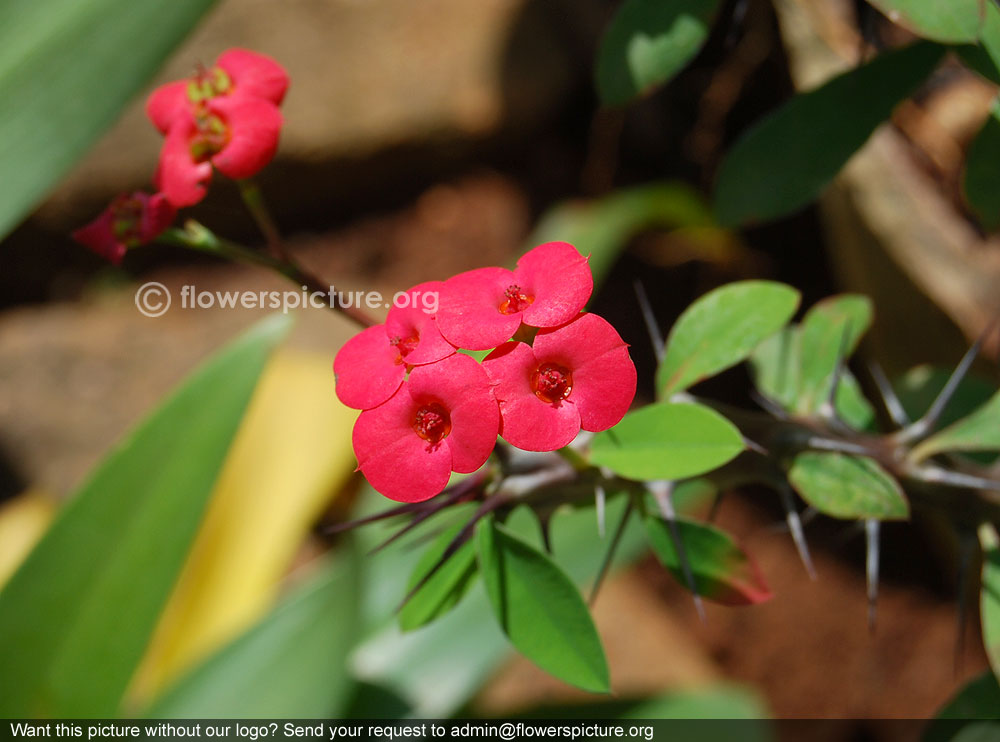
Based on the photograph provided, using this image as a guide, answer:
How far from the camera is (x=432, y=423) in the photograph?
1.37 ft

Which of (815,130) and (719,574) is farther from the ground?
→ (815,130)

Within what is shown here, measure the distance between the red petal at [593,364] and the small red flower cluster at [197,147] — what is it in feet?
0.86

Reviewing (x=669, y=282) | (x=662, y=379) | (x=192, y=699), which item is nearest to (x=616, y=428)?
(x=662, y=379)

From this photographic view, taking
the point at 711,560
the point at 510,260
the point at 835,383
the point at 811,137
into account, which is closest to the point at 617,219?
the point at 510,260

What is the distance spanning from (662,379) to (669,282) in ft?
4.64

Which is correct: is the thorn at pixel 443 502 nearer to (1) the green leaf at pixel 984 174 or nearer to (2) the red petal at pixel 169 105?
(2) the red petal at pixel 169 105

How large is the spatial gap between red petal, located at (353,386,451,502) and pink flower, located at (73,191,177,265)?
0.24 m

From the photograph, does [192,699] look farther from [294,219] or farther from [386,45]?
[386,45]

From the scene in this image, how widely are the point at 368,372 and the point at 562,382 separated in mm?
110

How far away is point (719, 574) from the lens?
58 cm

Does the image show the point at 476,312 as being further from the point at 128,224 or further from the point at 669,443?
the point at 128,224

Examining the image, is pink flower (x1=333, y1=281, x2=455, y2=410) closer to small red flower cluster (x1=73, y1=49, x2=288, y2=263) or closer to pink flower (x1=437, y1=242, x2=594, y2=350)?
pink flower (x1=437, y1=242, x2=594, y2=350)

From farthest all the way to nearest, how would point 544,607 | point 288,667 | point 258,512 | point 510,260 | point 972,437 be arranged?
point 510,260 → point 258,512 → point 288,667 → point 972,437 → point 544,607

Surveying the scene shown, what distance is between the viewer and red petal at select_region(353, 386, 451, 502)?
0.41 meters
